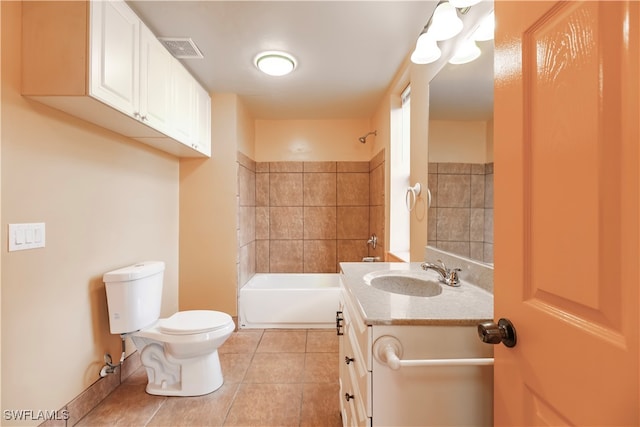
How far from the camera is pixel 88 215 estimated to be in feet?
5.55

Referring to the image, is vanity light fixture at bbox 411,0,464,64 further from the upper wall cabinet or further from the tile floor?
the tile floor

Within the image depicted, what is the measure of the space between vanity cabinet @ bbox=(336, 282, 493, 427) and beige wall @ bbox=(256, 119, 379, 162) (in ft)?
9.42

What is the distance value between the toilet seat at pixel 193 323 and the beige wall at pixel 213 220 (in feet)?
2.50

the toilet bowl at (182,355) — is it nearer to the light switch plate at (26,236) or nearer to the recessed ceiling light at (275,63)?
the light switch plate at (26,236)

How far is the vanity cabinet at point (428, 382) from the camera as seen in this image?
0.88 m

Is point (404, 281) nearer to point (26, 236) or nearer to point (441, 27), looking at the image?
point (441, 27)

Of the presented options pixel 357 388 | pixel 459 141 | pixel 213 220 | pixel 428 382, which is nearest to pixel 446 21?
pixel 459 141

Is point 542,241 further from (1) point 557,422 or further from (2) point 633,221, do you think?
(1) point 557,422

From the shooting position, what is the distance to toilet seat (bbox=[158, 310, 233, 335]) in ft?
5.89

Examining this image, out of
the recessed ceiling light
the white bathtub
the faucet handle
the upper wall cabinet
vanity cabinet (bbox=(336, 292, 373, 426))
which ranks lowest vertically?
the white bathtub

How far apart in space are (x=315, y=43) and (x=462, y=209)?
1.43m

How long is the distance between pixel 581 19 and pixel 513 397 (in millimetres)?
778

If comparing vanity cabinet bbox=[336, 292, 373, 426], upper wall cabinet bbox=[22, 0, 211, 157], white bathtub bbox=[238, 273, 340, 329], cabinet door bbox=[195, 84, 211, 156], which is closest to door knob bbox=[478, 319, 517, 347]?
vanity cabinet bbox=[336, 292, 373, 426]

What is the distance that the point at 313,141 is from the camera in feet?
11.7
